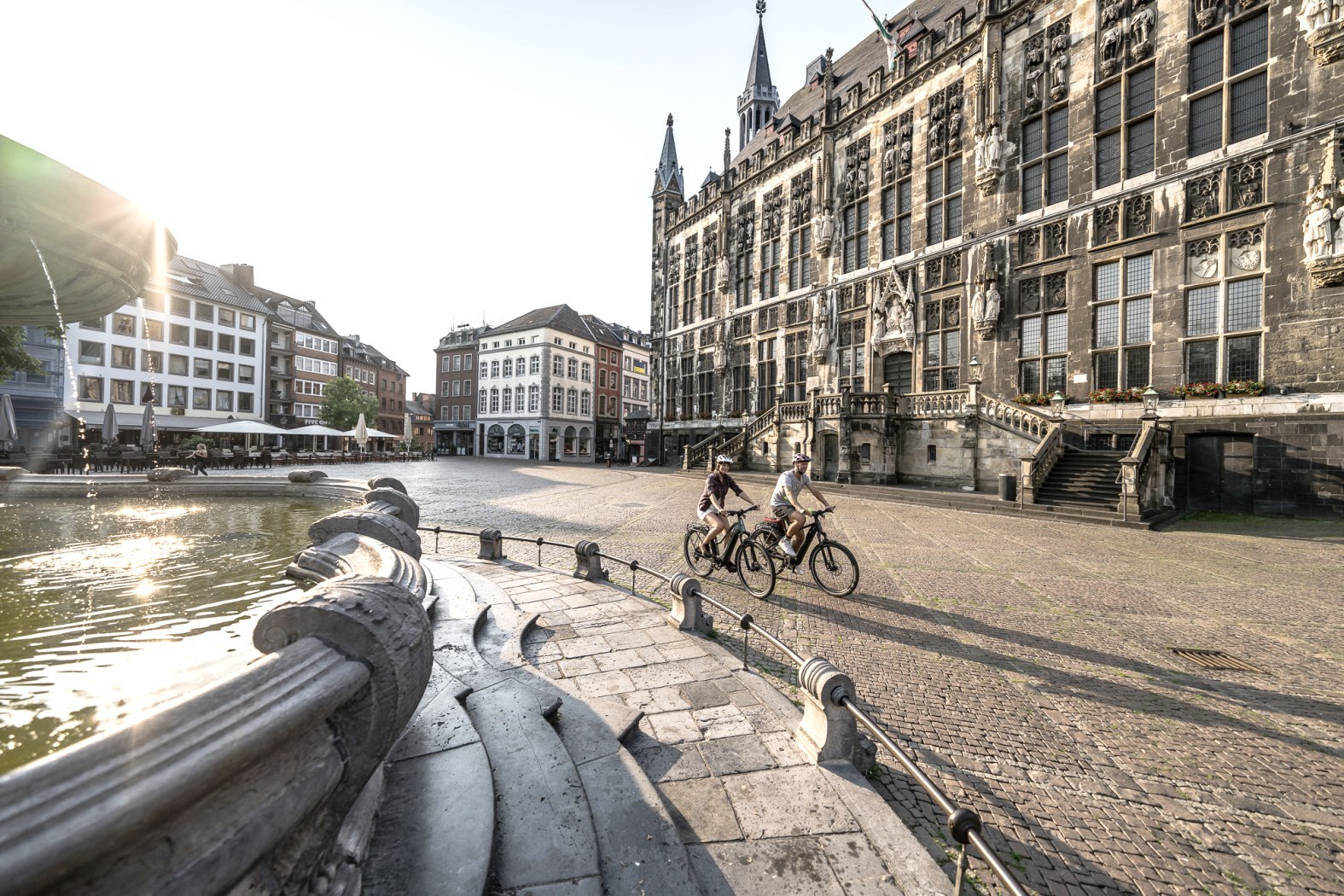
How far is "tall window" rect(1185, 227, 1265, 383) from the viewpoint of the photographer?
43.8 feet

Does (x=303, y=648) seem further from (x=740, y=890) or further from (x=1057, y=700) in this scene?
(x=1057, y=700)

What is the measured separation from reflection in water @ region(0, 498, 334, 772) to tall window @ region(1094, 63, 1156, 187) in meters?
22.2

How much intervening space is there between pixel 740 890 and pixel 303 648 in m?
1.97

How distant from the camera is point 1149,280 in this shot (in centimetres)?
1514

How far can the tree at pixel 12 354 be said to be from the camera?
1644 centimetres

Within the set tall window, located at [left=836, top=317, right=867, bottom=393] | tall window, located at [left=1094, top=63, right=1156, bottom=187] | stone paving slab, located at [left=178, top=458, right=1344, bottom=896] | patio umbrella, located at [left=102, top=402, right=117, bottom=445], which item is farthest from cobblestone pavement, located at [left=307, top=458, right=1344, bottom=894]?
patio umbrella, located at [left=102, top=402, right=117, bottom=445]

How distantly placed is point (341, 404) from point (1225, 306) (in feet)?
174

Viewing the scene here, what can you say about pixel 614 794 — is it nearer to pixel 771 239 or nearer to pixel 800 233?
pixel 800 233

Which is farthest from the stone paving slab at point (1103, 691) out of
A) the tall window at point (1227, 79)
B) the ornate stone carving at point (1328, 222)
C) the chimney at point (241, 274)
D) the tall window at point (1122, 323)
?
the chimney at point (241, 274)

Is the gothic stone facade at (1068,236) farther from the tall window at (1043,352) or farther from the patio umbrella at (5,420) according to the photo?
the patio umbrella at (5,420)

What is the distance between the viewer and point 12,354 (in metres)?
17.1

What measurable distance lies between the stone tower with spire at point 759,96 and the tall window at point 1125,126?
28174 millimetres

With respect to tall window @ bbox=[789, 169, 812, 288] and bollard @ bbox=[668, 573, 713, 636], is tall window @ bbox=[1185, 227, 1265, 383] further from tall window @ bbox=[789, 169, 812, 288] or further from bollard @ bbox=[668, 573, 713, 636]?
bollard @ bbox=[668, 573, 713, 636]

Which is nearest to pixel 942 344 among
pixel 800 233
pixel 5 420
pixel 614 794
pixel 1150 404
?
pixel 1150 404
